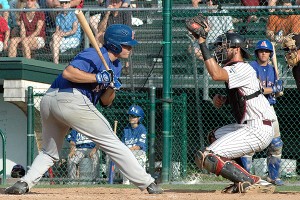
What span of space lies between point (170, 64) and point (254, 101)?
396 centimetres

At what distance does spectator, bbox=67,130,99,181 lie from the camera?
12.1 meters

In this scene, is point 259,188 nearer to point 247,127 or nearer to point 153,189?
point 247,127

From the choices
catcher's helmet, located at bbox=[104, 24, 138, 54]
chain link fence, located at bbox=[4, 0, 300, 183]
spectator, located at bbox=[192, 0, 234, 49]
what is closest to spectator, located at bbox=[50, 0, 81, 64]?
chain link fence, located at bbox=[4, 0, 300, 183]

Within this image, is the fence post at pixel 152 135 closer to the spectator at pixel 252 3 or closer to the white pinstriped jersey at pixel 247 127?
the spectator at pixel 252 3

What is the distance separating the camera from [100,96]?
311 inches

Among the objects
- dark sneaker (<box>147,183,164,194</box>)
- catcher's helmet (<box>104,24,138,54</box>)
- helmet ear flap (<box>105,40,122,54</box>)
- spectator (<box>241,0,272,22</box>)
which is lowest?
dark sneaker (<box>147,183,164,194</box>)

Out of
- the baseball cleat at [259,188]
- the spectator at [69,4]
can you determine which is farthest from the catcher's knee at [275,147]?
the spectator at [69,4]

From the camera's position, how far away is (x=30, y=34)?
43.2ft

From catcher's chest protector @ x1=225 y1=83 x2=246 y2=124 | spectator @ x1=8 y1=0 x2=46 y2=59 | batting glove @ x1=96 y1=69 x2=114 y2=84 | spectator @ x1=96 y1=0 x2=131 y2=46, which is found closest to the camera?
batting glove @ x1=96 y1=69 x2=114 y2=84

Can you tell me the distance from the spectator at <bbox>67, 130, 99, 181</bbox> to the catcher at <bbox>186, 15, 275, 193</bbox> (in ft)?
14.6

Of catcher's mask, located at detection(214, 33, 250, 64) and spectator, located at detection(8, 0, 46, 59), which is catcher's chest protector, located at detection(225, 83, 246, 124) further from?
spectator, located at detection(8, 0, 46, 59)

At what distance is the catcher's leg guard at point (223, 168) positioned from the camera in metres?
7.59

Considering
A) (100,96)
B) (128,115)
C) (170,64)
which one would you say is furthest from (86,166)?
(100,96)

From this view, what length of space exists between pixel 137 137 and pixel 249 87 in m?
4.27
